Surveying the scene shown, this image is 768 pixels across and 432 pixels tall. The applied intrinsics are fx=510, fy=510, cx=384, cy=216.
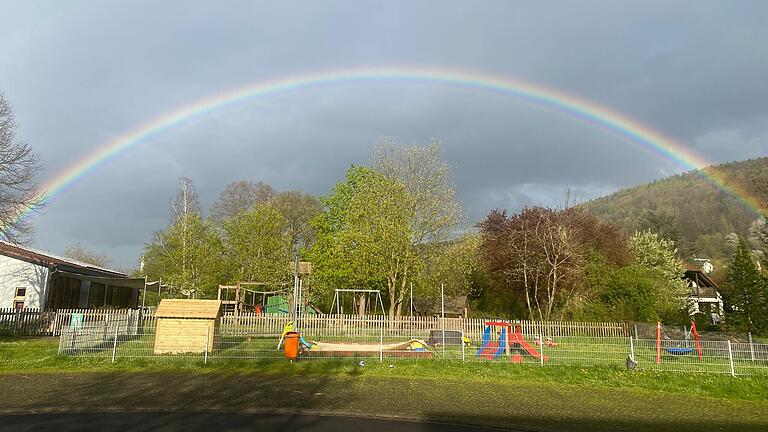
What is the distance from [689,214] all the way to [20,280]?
82129mm

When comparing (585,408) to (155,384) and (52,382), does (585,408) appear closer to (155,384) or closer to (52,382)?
(155,384)

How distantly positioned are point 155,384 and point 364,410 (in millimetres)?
5357

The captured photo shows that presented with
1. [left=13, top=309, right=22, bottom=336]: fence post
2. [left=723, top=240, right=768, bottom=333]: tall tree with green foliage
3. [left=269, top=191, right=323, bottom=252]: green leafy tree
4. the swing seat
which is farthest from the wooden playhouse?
[left=269, top=191, right=323, bottom=252]: green leafy tree

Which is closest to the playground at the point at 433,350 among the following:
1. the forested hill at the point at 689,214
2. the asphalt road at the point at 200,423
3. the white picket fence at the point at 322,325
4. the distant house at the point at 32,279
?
the white picket fence at the point at 322,325

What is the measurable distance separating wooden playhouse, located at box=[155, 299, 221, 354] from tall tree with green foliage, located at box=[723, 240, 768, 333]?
2617cm

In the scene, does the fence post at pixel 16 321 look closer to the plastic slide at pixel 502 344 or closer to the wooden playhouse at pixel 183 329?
the wooden playhouse at pixel 183 329

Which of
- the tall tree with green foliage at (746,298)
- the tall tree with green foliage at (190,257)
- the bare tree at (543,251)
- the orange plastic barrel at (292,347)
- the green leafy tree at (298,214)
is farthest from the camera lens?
the green leafy tree at (298,214)

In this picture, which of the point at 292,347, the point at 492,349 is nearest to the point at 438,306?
the point at 492,349

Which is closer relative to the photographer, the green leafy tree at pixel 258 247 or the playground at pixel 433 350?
the playground at pixel 433 350

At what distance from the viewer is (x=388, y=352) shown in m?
16.9

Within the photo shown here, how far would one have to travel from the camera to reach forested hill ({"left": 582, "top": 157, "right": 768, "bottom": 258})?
6988 centimetres

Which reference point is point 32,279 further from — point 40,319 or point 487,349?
point 487,349

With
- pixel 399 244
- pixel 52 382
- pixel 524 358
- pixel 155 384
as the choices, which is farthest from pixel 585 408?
pixel 399 244

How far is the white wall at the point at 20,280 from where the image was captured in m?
26.8
